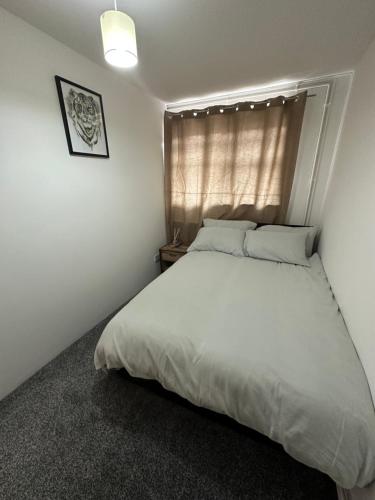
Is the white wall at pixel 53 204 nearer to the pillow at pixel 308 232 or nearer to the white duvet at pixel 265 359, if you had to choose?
the white duvet at pixel 265 359

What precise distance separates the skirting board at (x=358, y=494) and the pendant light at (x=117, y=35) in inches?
84.0

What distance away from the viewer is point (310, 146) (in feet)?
7.10

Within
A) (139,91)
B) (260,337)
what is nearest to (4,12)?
(139,91)

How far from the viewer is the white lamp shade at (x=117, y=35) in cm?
98

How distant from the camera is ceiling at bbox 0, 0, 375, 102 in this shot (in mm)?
1138

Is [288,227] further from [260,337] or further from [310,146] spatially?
[260,337]

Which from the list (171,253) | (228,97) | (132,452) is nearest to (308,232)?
(171,253)

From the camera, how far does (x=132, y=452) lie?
1098 millimetres

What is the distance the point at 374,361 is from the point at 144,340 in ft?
3.46

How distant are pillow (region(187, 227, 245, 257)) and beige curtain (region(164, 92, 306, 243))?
40 cm

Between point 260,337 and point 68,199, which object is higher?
point 68,199

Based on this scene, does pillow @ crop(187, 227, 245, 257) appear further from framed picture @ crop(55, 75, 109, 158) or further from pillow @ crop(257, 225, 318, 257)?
framed picture @ crop(55, 75, 109, 158)

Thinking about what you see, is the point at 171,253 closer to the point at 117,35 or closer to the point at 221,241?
the point at 221,241

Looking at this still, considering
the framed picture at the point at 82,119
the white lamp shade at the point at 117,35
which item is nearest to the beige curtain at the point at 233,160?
the framed picture at the point at 82,119
